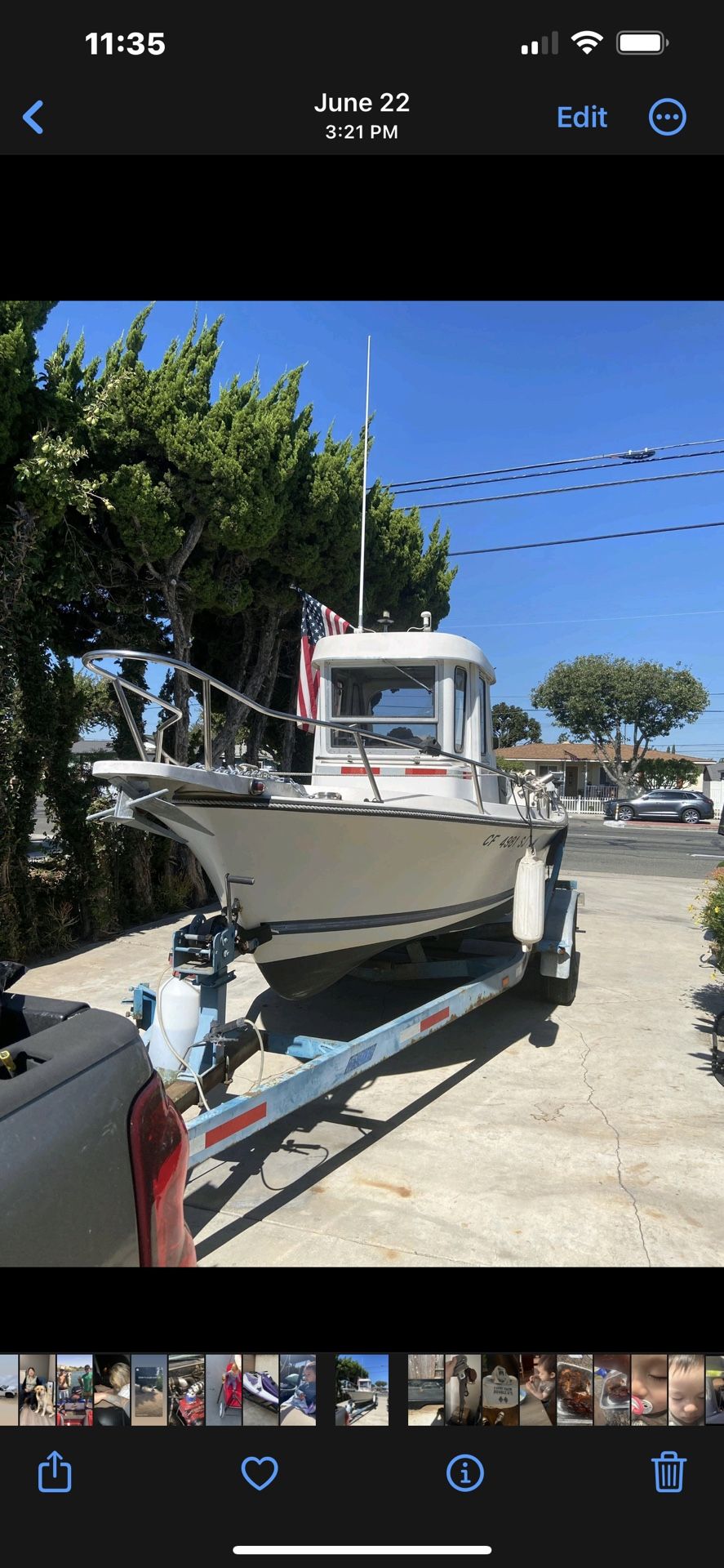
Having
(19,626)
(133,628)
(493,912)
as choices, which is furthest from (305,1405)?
(133,628)

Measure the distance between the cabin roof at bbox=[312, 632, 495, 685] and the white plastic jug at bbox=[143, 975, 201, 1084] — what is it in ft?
9.56

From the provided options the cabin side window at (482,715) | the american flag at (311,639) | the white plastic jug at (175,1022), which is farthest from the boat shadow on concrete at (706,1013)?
the american flag at (311,639)

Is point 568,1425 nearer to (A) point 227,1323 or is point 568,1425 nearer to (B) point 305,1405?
(B) point 305,1405

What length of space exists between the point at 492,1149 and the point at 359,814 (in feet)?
5.75

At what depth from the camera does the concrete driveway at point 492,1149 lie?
120 inches

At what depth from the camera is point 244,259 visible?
161 cm

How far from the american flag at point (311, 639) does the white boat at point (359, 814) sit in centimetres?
8

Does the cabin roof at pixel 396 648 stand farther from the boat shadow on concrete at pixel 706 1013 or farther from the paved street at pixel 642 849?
the paved street at pixel 642 849
